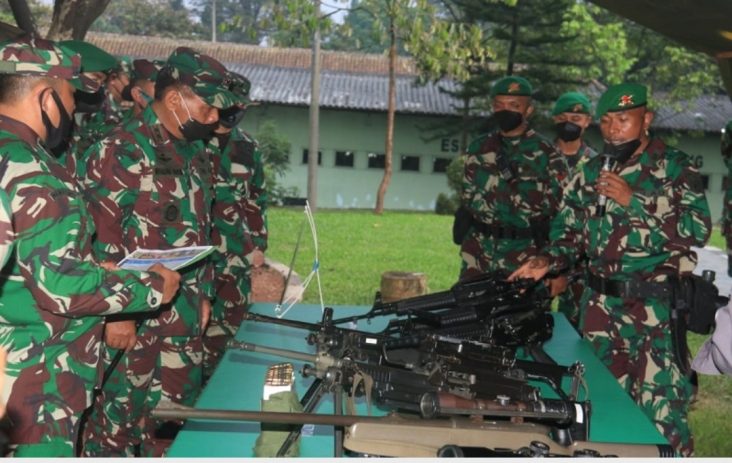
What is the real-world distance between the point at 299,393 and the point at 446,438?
95cm

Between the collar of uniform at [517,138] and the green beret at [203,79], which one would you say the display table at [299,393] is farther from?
the collar of uniform at [517,138]

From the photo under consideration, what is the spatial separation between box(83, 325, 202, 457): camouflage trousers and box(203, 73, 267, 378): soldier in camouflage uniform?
4.49 ft

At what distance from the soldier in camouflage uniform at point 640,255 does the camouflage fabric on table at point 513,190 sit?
142 centimetres

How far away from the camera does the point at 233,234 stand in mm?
5164

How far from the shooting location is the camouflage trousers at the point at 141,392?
351 cm

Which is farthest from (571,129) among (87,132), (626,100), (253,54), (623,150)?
(253,54)

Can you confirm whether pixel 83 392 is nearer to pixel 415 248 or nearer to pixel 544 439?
pixel 544 439

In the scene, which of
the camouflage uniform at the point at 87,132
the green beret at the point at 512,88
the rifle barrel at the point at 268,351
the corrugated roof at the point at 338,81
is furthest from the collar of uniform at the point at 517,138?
the corrugated roof at the point at 338,81

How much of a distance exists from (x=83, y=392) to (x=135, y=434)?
1159mm

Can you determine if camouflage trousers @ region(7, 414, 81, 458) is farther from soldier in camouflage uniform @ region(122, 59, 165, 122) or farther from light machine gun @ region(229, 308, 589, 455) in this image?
soldier in camouflage uniform @ region(122, 59, 165, 122)

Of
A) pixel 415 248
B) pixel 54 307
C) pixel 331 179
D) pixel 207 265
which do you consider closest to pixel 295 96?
pixel 331 179

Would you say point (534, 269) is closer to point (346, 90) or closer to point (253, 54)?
point (346, 90)

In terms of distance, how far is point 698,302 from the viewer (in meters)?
3.69

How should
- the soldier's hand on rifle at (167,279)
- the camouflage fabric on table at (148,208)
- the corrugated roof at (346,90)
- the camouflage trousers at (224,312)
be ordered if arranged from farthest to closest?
the corrugated roof at (346,90) → the camouflage trousers at (224,312) → the camouflage fabric on table at (148,208) → the soldier's hand on rifle at (167,279)
